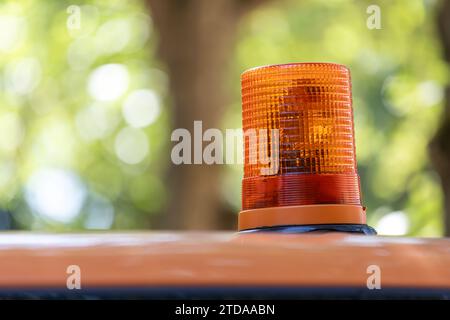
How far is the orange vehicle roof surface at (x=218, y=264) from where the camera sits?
3.35 feet

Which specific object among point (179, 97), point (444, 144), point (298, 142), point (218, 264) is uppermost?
point (179, 97)

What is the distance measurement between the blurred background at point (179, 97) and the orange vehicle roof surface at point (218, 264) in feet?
15.4

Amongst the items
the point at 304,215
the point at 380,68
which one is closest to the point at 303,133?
the point at 304,215

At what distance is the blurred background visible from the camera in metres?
7.34

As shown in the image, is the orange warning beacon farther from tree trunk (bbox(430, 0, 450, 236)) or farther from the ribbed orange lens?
tree trunk (bbox(430, 0, 450, 236))

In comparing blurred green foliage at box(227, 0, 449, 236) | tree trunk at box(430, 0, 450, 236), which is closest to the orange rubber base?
tree trunk at box(430, 0, 450, 236)

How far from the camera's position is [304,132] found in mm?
1658

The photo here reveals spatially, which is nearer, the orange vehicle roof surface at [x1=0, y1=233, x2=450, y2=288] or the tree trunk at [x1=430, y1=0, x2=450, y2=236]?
the orange vehicle roof surface at [x1=0, y1=233, x2=450, y2=288]

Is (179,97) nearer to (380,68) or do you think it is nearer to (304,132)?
(380,68)

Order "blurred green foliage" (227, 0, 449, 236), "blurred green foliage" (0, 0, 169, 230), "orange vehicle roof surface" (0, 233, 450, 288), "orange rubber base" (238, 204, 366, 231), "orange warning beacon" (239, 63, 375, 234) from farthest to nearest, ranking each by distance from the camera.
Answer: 1. "blurred green foliage" (0, 0, 169, 230)
2. "blurred green foliage" (227, 0, 449, 236)
3. "orange warning beacon" (239, 63, 375, 234)
4. "orange rubber base" (238, 204, 366, 231)
5. "orange vehicle roof surface" (0, 233, 450, 288)

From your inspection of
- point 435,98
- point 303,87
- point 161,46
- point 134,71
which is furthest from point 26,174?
point 303,87

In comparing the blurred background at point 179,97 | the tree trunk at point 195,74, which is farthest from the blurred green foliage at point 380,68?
the tree trunk at point 195,74

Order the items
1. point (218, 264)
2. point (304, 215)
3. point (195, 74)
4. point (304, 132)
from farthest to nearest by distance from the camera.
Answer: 1. point (195, 74)
2. point (304, 132)
3. point (304, 215)
4. point (218, 264)

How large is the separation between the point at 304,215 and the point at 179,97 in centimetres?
596
